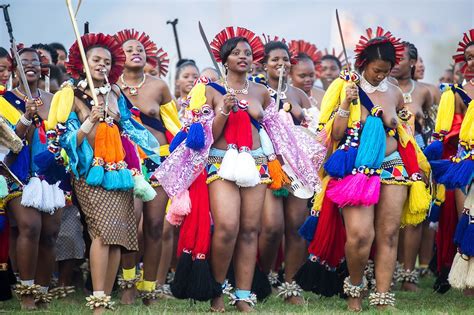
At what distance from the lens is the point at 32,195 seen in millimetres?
9727

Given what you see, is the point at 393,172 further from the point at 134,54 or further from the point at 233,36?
the point at 134,54

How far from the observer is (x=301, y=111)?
1127 centimetres

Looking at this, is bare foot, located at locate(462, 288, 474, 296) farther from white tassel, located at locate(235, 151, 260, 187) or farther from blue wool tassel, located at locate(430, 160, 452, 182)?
white tassel, located at locate(235, 151, 260, 187)

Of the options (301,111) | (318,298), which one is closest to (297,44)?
(301,111)

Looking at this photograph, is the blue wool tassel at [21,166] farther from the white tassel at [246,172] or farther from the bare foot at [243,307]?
the bare foot at [243,307]

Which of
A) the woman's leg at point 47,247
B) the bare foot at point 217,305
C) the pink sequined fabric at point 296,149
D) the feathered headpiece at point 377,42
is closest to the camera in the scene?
the bare foot at point 217,305

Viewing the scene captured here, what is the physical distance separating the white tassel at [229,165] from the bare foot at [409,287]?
127 inches

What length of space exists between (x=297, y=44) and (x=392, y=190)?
4249 millimetres

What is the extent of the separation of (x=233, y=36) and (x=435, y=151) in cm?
221

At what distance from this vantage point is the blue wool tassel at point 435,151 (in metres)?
10.3

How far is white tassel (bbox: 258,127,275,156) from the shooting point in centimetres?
966

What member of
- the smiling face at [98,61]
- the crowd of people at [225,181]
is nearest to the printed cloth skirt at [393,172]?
the crowd of people at [225,181]

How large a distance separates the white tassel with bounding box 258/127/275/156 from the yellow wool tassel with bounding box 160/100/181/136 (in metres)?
1.43

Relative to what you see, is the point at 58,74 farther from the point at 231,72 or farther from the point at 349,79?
the point at 349,79
